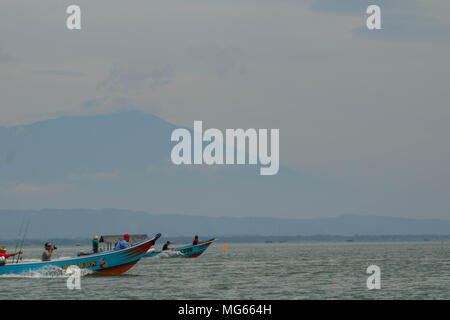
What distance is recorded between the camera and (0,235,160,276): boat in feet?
141

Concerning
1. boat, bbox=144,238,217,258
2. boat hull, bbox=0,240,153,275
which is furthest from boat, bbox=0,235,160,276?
boat, bbox=144,238,217,258

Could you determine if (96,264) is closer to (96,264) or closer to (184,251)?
(96,264)

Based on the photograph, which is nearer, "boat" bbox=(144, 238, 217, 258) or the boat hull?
the boat hull

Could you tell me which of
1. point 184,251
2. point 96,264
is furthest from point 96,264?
point 184,251

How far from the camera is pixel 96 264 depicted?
44781 mm

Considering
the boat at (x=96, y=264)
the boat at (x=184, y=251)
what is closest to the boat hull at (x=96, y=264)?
the boat at (x=96, y=264)

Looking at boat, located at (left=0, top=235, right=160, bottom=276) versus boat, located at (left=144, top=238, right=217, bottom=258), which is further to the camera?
boat, located at (left=144, top=238, right=217, bottom=258)

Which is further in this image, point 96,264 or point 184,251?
point 184,251

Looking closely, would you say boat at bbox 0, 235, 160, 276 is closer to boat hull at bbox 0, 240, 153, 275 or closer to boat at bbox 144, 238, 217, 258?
boat hull at bbox 0, 240, 153, 275

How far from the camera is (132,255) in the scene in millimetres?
45750
